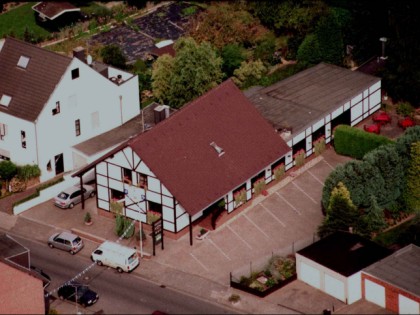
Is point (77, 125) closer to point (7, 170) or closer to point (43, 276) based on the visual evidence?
point (7, 170)

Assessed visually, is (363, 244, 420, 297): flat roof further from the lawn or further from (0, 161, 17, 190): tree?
the lawn

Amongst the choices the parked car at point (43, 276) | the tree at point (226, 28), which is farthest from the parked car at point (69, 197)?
the tree at point (226, 28)

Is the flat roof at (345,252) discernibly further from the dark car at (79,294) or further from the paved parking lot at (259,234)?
the dark car at (79,294)

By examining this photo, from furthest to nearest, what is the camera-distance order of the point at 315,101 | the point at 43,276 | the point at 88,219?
the point at 315,101, the point at 88,219, the point at 43,276

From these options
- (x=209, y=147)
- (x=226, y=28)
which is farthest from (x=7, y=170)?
(x=226, y=28)

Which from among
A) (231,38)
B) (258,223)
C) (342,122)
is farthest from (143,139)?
(231,38)

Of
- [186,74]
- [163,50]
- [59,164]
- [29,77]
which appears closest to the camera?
[29,77]

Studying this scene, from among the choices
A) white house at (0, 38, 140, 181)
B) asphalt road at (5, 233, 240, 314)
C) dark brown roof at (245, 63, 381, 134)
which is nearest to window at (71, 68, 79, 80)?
white house at (0, 38, 140, 181)
